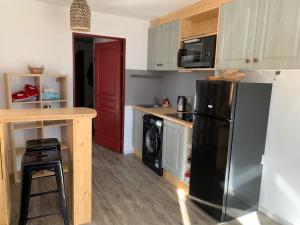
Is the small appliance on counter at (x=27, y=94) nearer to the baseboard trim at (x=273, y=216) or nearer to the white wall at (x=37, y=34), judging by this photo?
the white wall at (x=37, y=34)

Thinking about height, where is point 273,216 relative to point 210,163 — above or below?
below

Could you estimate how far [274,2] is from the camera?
2.04m

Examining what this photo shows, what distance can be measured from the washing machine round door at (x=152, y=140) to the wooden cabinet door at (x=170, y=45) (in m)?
0.99

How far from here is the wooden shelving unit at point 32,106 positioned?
2.98 metres

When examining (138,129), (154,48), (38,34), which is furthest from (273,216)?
(38,34)

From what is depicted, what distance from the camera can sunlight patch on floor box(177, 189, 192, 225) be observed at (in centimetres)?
239

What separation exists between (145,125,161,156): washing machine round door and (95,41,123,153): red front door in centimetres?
79

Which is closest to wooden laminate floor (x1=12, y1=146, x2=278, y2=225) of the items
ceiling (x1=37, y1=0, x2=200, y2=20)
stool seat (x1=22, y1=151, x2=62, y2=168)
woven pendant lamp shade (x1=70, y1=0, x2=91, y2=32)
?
stool seat (x1=22, y1=151, x2=62, y2=168)

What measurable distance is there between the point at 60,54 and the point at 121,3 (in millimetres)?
1183

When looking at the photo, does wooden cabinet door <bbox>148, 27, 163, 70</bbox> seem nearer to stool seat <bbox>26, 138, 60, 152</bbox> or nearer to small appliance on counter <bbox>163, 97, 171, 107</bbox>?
small appliance on counter <bbox>163, 97, 171, 107</bbox>

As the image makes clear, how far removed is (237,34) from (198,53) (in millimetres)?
591

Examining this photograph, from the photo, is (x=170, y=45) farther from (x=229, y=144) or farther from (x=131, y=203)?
(x=131, y=203)

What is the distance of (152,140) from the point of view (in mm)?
3531

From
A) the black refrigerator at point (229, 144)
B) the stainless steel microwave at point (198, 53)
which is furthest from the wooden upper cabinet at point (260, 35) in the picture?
the black refrigerator at point (229, 144)
